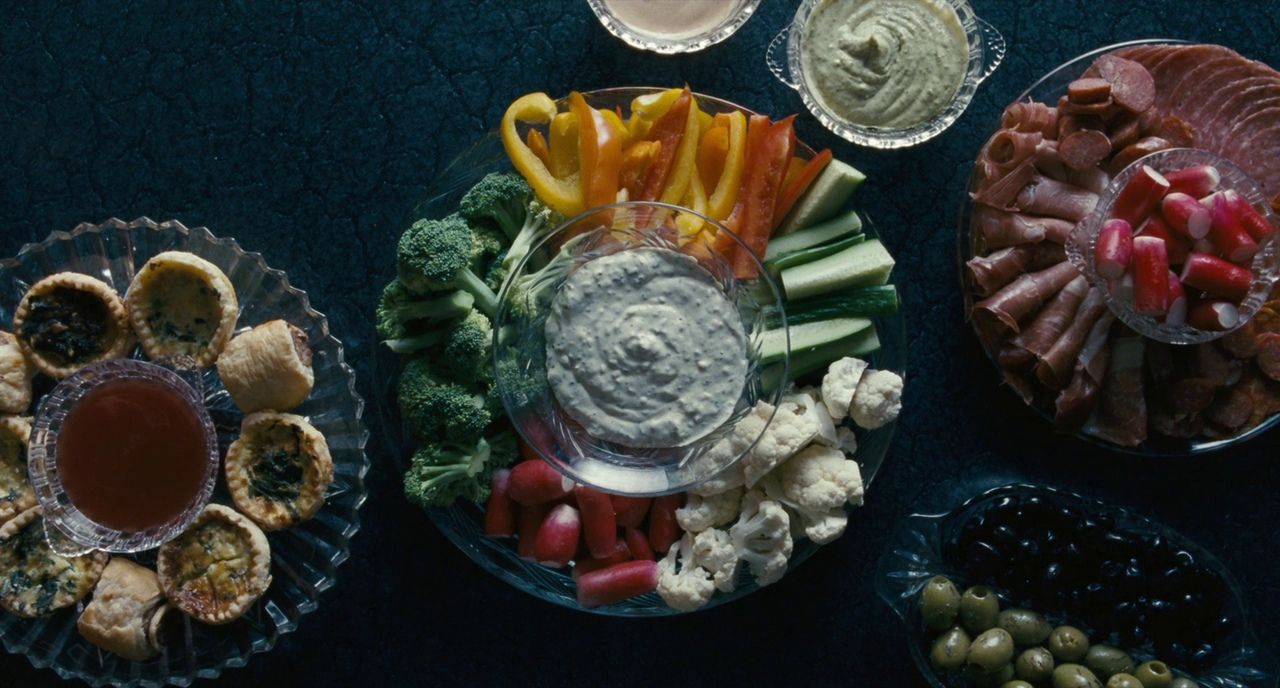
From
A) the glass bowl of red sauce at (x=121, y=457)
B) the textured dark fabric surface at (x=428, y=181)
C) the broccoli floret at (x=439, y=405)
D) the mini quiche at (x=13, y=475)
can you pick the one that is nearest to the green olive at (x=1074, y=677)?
the textured dark fabric surface at (x=428, y=181)

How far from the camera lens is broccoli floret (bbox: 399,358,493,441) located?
2.52 m

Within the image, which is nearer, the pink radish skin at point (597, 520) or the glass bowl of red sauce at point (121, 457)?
the glass bowl of red sauce at point (121, 457)

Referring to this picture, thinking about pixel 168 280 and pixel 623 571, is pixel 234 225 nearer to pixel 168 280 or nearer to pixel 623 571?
pixel 168 280

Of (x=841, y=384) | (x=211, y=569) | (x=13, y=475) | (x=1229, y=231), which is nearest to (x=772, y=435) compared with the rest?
(x=841, y=384)

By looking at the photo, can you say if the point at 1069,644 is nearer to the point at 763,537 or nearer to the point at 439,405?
the point at 763,537

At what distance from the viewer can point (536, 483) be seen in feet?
8.47

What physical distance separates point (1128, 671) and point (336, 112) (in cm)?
227

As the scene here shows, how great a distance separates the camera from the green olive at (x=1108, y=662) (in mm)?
2568

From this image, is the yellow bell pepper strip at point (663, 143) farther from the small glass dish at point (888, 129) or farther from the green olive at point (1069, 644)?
the green olive at point (1069, 644)

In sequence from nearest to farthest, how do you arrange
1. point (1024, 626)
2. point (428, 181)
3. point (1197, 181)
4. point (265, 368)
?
point (265, 368), point (1197, 181), point (1024, 626), point (428, 181)

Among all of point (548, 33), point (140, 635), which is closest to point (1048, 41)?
point (548, 33)

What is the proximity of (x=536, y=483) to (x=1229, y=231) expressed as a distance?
1581 mm

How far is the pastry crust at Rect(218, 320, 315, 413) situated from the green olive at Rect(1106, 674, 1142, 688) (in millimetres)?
1862

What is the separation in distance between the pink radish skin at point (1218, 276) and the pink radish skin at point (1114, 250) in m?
0.14
